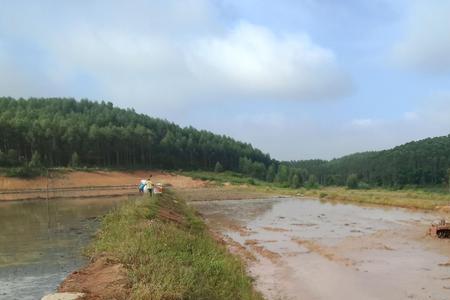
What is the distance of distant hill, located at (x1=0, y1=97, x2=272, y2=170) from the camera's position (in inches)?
3925

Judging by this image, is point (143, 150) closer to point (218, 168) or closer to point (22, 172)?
point (218, 168)

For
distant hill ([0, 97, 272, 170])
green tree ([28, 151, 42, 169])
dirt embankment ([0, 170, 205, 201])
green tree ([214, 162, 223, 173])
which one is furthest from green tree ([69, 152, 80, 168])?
green tree ([214, 162, 223, 173])

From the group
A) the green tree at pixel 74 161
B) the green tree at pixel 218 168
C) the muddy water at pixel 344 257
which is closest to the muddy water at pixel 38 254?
the muddy water at pixel 344 257

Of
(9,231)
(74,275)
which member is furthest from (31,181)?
(74,275)

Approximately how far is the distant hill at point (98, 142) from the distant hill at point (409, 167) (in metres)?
32.1

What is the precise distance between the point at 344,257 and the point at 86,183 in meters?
75.6

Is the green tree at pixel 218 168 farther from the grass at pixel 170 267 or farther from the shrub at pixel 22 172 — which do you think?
the grass at pixel 170 267

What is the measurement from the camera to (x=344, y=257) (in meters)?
20.4

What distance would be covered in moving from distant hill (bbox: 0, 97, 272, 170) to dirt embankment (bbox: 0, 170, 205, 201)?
6366mm

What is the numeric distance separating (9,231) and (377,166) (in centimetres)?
12477

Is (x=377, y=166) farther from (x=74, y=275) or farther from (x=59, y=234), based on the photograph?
(x=74, y=275)

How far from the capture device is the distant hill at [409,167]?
11506 centimetres

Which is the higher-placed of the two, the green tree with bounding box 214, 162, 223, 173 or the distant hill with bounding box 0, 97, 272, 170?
the distant hill with bounding box 0, 97, 272, 170

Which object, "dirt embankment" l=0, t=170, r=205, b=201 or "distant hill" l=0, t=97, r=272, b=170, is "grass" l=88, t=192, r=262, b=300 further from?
"distant hill" l=0, t=97, r=272, b=170
